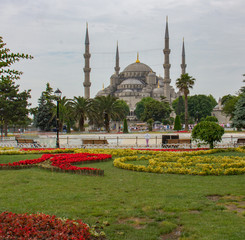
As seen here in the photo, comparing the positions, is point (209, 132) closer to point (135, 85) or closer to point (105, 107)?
point (105, 107)

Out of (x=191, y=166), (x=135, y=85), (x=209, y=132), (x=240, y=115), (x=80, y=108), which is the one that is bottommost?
(x=191, y=166)

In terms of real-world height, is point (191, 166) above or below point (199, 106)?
below

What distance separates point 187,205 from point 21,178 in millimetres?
4396

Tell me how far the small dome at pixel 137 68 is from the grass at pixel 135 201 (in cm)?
11286

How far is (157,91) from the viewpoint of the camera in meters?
108

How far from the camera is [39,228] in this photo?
4145mm

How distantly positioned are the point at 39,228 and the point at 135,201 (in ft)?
7.21

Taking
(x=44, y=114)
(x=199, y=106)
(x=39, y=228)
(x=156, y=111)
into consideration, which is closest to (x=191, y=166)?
(x=39, y=228)

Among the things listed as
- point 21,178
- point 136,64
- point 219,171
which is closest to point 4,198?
point 21,178

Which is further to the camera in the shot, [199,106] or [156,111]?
[199,106]

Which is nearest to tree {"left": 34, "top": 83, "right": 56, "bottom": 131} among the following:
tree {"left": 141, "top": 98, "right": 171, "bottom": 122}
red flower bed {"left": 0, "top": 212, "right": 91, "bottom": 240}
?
tree {"left": 141, "top": 98, "right": 171, "bottom": 122}

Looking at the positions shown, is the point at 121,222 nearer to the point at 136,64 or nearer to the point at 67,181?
the point at 67,181

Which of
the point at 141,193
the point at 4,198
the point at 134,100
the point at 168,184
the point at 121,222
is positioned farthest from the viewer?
the point at 134,100

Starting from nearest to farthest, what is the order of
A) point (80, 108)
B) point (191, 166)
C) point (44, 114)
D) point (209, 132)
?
point (191, 166), point (209, 132), point (80, 108), point (44, 114)
